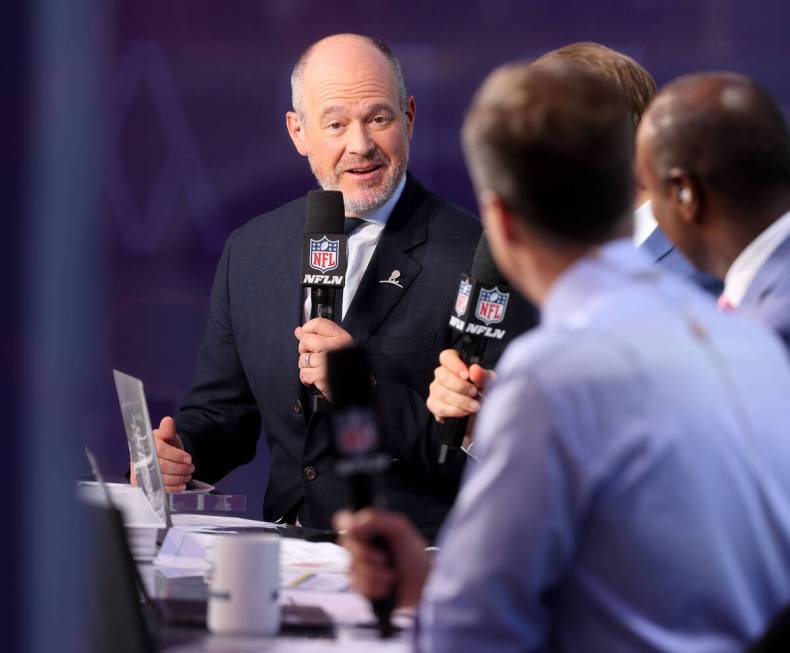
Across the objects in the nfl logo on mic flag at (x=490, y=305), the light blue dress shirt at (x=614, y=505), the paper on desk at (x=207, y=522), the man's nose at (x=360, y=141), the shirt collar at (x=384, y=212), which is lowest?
the paper on desk at (x=207, y=522)

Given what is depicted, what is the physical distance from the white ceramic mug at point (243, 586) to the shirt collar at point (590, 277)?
0.59 m

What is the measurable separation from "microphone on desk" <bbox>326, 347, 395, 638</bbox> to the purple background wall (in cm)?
293

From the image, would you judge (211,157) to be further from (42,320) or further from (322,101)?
(42,320)

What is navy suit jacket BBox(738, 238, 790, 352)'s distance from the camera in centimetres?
190

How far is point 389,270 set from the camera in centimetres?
322

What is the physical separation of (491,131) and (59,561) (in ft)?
2.19

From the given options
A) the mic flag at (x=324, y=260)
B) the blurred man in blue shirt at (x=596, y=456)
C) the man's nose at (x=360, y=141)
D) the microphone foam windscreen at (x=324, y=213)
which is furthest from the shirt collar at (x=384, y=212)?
the blurred man in blue shirt at (x=596, y=456)

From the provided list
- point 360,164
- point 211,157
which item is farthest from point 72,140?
point 211,157

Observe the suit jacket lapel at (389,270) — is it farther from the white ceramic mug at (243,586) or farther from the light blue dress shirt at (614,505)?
the light blue dress shirt at (614,505)

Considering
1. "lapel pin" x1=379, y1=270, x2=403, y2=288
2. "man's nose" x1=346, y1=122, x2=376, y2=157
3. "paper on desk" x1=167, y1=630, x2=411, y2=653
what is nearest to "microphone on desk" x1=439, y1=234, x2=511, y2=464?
"paper on desk" x1=167, y1=630, x2=411, y2=653

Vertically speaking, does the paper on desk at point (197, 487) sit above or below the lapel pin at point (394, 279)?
below

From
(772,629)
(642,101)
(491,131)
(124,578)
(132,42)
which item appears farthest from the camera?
(132,42)

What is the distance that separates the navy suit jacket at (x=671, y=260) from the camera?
2557mm

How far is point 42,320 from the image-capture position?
897 millimetres
